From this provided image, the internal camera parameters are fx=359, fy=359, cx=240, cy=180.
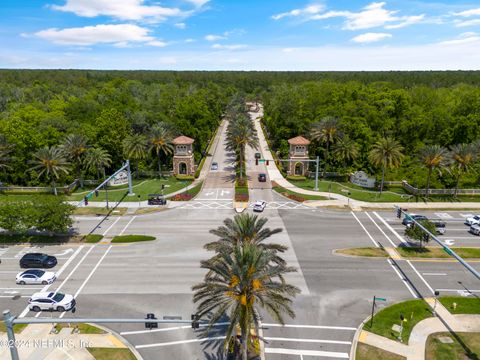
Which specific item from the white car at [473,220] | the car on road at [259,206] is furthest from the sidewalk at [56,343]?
the white car at [473,220]

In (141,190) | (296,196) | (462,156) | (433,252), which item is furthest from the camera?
(141,190)

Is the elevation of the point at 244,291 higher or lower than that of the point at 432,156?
lower

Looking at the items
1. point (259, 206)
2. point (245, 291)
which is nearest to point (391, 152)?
point (259, 206)

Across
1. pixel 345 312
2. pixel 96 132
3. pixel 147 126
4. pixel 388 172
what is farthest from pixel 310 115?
pixel 345 312

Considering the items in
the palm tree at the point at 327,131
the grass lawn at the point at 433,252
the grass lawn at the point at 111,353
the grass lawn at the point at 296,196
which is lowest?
the grass lawn at the point at 111,353

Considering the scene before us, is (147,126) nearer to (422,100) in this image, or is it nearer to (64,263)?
(64,263)

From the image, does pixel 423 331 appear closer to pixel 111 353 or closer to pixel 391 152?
pixel 111 353

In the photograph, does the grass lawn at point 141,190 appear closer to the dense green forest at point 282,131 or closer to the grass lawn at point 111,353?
the dense green forest at point 282,131
